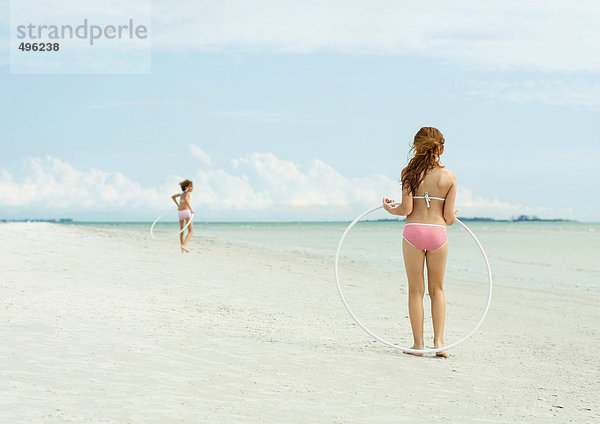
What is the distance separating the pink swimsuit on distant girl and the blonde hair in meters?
0.18

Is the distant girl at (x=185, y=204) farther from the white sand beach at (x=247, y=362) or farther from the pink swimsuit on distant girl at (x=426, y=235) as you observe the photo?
the pink swimsuit on distant girl at (x=426, y=235)

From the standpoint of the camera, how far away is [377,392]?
5.90m

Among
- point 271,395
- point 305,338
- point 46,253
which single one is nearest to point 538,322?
point 305,338

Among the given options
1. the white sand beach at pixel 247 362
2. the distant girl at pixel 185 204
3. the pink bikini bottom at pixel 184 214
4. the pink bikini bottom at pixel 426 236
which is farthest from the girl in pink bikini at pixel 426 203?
the pink bikini bottom at pixel 184 214

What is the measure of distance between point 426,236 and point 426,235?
0.04 ft

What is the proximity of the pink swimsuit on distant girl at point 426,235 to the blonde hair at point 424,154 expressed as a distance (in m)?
0.18

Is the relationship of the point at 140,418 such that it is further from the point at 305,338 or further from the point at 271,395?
the point at 305,338

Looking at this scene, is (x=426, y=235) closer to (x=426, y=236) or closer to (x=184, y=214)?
(x=426, y=236)

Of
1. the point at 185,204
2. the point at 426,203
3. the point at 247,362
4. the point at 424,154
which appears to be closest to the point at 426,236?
the point at 426,203

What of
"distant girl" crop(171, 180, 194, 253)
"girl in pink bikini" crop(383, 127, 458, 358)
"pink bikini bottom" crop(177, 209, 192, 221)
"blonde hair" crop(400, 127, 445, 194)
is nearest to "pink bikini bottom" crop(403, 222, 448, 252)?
"girl in pink bikini" crop(383, 127, 458, 358)

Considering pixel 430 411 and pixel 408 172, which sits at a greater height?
pixel 408 172

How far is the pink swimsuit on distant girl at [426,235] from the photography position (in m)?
7.21

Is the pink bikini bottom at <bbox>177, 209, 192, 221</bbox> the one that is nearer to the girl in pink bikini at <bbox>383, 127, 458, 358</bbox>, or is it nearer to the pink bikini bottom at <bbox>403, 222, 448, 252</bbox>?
the girl in pink bikini at <bbox>383, 127, 458, 358</bbox>

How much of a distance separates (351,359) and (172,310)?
355cm
